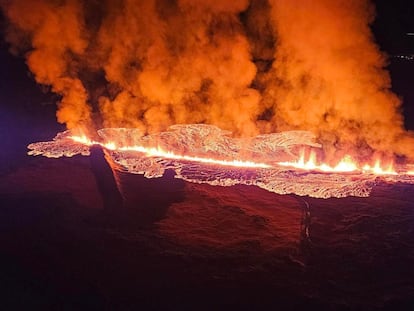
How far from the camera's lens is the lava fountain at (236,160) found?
9031 millimetres

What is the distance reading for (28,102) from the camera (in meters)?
18.8

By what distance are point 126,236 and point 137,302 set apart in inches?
68.7

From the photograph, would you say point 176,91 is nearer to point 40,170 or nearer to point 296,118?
point 296,118

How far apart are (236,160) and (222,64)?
9.03ft

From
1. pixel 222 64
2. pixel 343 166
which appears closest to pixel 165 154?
pixel 222 64

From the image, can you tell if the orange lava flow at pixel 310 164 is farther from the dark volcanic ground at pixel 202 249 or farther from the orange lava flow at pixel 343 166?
the dark volcanic ground at pixel 202 249

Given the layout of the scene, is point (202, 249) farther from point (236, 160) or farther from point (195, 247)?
point (236, 160)

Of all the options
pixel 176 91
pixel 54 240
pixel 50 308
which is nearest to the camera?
pixel 50 308

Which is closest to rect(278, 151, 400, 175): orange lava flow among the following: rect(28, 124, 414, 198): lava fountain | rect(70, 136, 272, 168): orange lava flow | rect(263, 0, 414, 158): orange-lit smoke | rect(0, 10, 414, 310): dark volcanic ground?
rect(28, 124, 414, 198): lava fountain

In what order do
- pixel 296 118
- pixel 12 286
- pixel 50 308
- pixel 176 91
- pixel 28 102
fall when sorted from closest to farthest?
pixel 50 308 < pixel 12 286 < pixel 296 118 < pixel 176 91 < pixel 28 102

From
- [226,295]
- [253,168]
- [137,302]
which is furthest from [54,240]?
[253,168]

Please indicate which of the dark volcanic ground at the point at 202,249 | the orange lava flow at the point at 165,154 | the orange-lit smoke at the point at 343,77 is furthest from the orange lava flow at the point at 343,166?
the dark volcanic ground at the point at 202,249

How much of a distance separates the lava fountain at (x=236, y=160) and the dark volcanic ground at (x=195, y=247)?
0.50 meters

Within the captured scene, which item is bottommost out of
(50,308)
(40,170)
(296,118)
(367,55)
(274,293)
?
(50,308)
